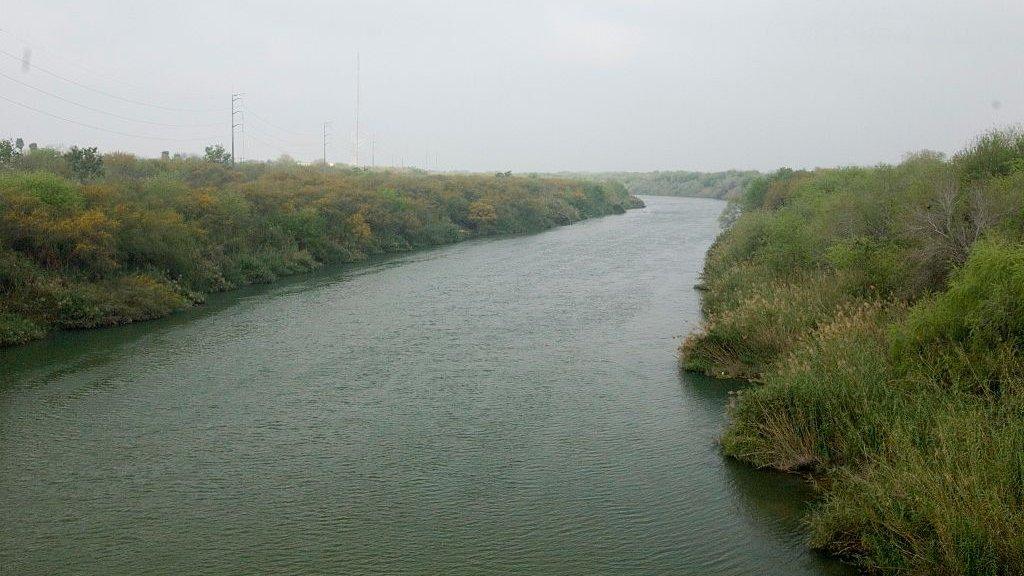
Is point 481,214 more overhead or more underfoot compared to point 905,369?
more overhead

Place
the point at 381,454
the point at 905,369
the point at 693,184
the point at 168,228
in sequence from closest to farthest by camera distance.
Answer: the point at 905,369 < the point at 381,454 < the point at 168,228 < the point at 693,184

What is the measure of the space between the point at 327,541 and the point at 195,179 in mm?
40713

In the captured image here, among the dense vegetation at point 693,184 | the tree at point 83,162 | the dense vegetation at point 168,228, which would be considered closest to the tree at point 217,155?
the dense vegetation at point 168,228

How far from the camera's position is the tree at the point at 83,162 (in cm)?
3628

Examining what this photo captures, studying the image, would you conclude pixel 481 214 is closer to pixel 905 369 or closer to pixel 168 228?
pixel 168 228

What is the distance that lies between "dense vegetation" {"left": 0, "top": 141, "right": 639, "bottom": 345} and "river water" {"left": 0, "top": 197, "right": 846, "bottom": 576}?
1.72m

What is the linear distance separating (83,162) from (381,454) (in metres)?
31.2

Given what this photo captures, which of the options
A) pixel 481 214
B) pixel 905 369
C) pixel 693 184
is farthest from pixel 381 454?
pixel 693 184

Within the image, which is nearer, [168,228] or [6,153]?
[168,228]

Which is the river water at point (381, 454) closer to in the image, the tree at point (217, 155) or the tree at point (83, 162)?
the tree at point (83, 162)

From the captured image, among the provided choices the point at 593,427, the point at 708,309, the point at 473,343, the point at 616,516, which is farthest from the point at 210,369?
the point at 708,309

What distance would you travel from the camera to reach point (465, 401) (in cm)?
1560

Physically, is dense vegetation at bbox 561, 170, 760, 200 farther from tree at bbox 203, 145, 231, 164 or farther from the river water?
the river water

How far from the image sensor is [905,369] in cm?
1110
